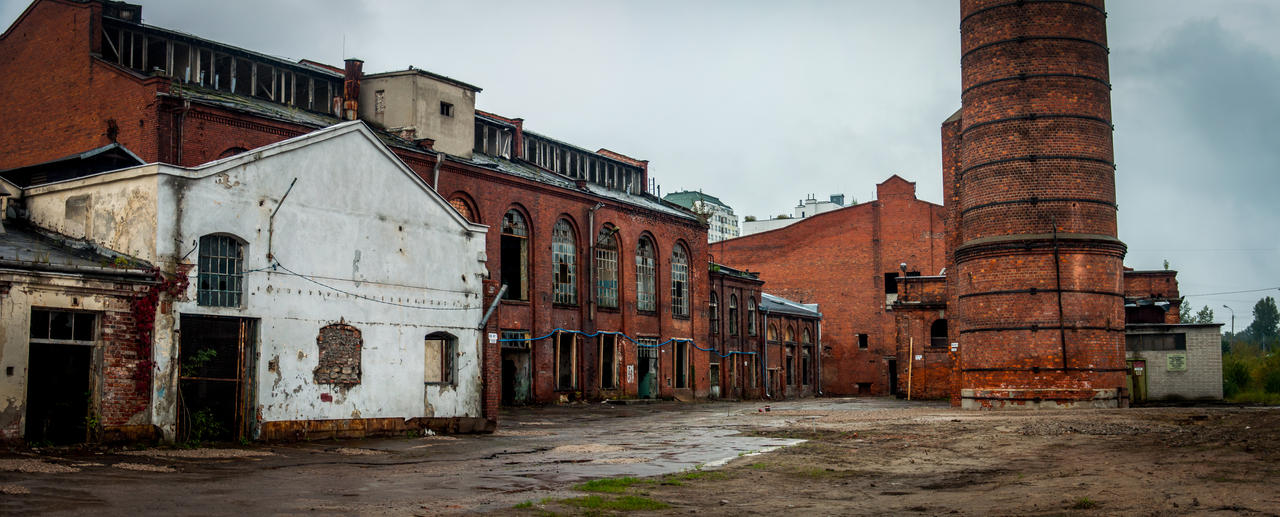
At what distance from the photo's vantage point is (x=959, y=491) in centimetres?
1102

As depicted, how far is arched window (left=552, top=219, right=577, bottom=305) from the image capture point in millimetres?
36656

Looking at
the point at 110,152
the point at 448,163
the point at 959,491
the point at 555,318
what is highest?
the point at 448,163

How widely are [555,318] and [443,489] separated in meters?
25.0

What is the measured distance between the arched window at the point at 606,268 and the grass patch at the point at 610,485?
1037 inches

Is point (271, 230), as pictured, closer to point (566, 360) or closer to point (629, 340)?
point (566, 360)

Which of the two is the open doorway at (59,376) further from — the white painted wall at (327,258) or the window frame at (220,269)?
the window frame at (220,269)

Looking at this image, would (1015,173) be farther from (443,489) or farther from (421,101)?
(443,489)

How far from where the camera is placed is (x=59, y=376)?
14359mm

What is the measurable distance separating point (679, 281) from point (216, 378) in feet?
90.5

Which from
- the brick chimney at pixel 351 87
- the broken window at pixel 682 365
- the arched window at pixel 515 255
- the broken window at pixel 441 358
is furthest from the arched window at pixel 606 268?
the broken window at pixel 441 358

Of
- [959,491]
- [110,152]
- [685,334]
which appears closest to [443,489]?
[959,491]

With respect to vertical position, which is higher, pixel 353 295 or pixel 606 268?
pixel 606 268

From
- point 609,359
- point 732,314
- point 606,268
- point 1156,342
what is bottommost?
point 609,359

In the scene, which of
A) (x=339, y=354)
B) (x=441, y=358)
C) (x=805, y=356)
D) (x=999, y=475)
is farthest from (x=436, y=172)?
(x=805, y=356)
